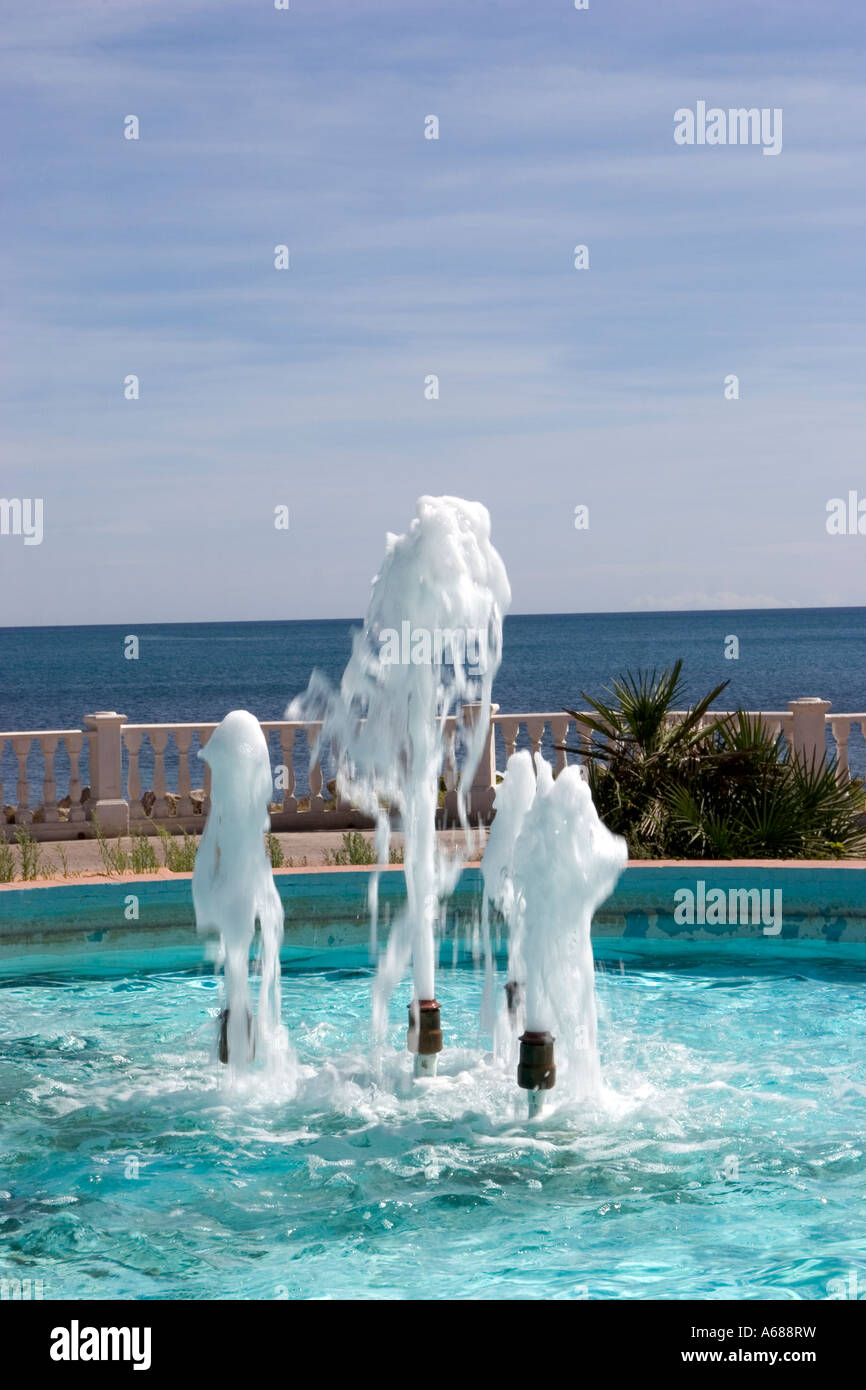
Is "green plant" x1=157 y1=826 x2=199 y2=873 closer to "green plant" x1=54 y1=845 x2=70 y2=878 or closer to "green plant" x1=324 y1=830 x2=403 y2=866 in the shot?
"green plant" x1=54 y1=845 x2=70 y2=878

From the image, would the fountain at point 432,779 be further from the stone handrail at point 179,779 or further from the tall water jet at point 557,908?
the stone handrail at point 179,779

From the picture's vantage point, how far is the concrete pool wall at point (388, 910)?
10602 mm

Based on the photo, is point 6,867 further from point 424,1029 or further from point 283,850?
point 424,1029

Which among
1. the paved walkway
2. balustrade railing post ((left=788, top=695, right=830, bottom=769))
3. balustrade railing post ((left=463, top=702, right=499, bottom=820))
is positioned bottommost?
the paved walkway

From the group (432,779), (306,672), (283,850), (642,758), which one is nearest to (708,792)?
(642,758)

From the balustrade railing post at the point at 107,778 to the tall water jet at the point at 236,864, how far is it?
816 centimetres

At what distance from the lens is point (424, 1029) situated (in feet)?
23.0

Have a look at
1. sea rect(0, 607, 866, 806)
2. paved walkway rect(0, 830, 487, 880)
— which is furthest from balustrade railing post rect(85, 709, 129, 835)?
sea rect(0, 607, 866, 806)

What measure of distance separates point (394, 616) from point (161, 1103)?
106 inches

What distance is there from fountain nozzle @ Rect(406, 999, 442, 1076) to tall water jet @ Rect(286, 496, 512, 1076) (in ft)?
0.59

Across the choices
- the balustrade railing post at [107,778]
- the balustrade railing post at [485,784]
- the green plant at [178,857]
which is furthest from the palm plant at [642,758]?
the balustrade railing post at [107,778]

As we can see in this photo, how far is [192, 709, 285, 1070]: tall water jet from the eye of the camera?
7.02 metres

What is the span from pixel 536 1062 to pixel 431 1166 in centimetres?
63
